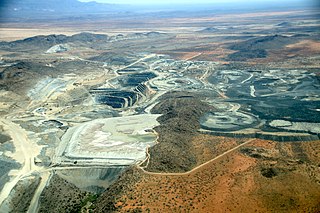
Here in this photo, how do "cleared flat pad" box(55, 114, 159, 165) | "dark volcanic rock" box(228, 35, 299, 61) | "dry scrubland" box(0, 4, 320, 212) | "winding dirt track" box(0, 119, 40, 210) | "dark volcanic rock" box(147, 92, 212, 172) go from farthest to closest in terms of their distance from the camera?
"dark volcanic rock" box(228, 35, 299, 61) → "cleared flat pad" box(55, 114, 159, 165) → "dark volcanic rock" box(147, 92, 212, 172) → "winding dirt track" box(0, 119, 40, 210) → "dry scrubland" box(0, 4, 320, 212)

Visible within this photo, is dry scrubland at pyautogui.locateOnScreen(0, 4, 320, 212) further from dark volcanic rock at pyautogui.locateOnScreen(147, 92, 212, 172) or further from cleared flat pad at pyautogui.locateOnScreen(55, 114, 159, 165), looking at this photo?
cleared flat pad at pyautogui.locateOnScreen(55, 114, 159, 165)

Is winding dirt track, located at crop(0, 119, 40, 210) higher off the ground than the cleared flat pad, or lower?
lower

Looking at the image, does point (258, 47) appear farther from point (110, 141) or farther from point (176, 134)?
point (110, 141)

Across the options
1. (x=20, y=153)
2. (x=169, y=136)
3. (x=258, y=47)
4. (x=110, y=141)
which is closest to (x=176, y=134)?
(x=169, y=136)

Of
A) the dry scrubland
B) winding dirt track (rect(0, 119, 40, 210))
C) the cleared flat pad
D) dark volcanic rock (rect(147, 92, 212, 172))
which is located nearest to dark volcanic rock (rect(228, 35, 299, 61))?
the dry scrubland

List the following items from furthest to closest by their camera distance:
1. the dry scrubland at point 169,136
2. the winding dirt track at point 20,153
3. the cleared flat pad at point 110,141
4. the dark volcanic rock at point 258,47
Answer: the dark volcanic rock at point 258,47, the cleared flat pad at point 110,141, the winding dirt track at point 20,153, the dry scrubland at point 169,136

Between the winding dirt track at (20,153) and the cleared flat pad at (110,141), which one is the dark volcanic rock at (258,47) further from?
the winding dirt track at (20,153)

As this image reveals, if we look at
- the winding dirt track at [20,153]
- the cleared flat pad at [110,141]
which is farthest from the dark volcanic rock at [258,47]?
the winding dirt track at [20,153]

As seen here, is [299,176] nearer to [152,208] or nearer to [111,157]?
[152,208]
